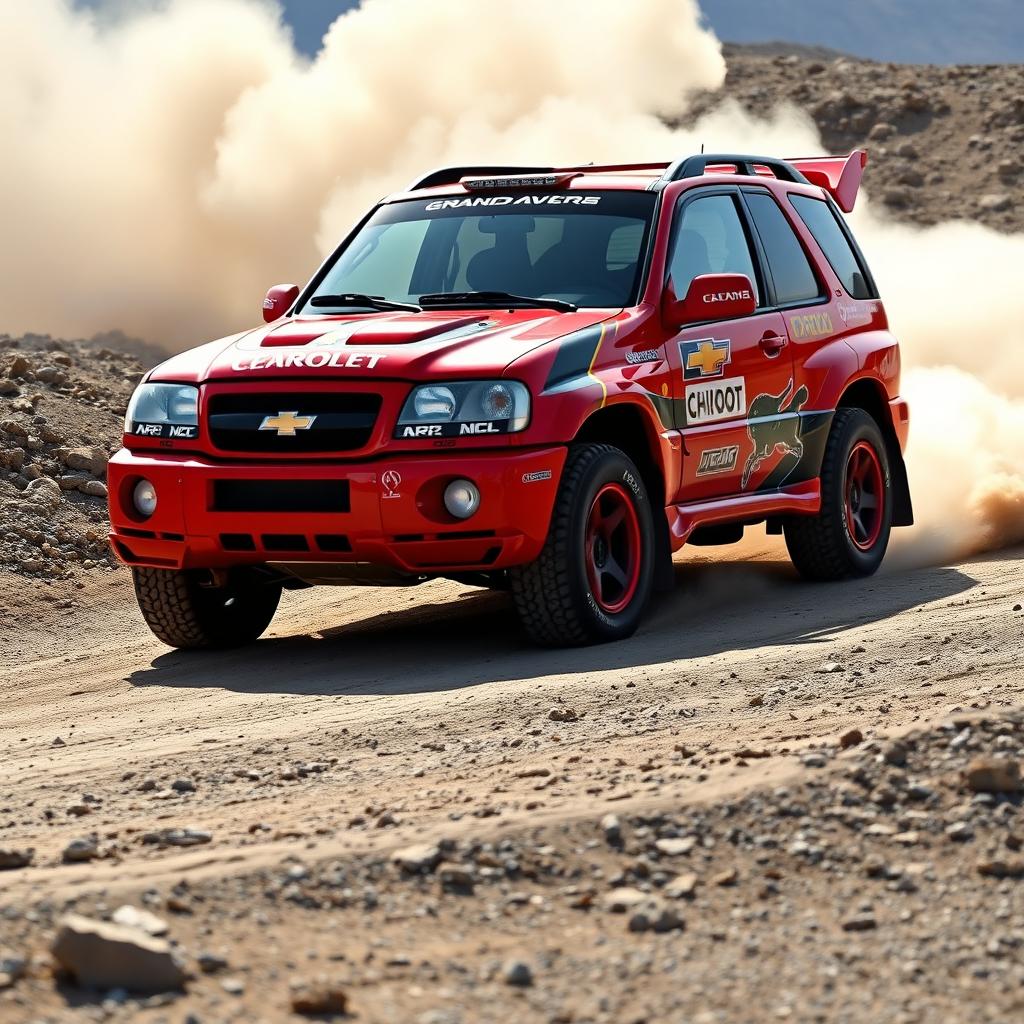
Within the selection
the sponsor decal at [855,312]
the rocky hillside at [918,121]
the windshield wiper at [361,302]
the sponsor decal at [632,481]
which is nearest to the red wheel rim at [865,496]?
the sponsor decal at [855,312]

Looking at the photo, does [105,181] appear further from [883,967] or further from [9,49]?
[883,967]

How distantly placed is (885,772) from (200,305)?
17884mm

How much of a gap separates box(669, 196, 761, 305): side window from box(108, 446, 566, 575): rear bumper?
141 centimetres

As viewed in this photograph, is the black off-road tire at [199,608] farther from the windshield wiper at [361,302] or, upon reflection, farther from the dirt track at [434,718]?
the windshield wiper at [361,302]

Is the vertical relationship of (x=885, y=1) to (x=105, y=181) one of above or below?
above

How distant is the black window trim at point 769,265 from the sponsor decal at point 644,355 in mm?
1050

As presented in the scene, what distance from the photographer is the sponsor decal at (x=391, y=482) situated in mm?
7594

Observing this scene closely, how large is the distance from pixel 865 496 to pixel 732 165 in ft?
5.66

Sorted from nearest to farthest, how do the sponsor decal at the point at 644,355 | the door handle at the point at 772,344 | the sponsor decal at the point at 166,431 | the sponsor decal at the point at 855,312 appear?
the sponsor decal at the point at 166,431, the sponsor decal at the point at 644,355, the door handle at the point at 772,344, the sponsor decal at the point at 855,312

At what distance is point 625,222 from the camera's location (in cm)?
875

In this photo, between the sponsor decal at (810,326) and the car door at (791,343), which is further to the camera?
the sponsor decal at (810,326)

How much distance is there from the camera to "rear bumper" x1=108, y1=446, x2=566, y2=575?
7.61 m

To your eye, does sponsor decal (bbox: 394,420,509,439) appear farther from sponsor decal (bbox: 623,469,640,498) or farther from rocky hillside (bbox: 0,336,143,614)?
rocky hillside (bbox: 0,336,143,614)

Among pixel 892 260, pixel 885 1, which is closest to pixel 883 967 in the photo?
pixel 892 260
